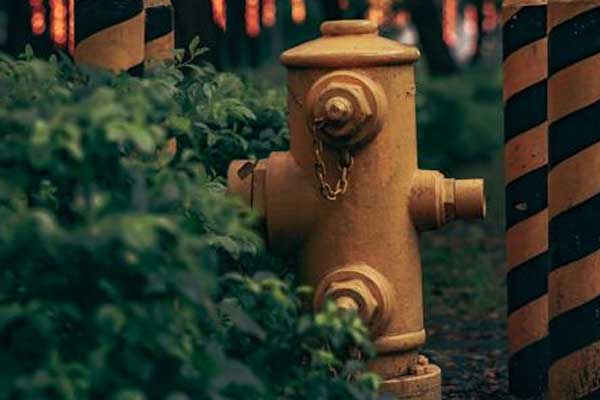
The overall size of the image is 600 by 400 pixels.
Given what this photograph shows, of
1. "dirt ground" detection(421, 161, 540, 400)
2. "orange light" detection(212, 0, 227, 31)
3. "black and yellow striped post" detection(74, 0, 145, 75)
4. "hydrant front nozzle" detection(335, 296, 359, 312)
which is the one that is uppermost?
"black and yellow striped post" detection(74, 0, 145, 75)

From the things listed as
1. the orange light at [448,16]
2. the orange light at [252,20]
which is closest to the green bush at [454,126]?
the orange light at [252,20]

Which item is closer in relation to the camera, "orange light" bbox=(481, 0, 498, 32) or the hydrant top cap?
the hydrant top cap

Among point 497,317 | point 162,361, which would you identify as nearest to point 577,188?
point 162,361

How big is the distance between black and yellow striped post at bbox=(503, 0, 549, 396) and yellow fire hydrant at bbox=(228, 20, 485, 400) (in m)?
1.08

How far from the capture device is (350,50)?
645 cm

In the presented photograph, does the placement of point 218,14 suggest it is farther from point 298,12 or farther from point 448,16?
point 448,16

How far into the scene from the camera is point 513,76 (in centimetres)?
782

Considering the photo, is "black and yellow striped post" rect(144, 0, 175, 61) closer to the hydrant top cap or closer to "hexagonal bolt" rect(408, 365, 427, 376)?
the hydrant top cap

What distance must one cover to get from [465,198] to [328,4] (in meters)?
11.9

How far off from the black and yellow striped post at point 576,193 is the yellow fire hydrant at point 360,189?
12.8 inches

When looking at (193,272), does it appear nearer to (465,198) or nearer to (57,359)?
(57,359)

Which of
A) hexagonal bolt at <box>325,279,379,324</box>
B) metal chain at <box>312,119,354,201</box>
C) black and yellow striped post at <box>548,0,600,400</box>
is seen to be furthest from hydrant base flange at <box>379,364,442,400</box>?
metal chain at <box>312,119,354,201</box>

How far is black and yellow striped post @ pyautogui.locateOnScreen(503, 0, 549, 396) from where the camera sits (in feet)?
25.1

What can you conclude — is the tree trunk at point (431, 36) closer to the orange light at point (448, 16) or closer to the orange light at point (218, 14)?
the orange light at point (218, 14)
